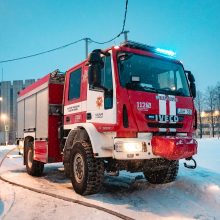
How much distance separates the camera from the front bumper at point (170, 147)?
19.9ft

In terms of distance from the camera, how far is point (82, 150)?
6895 mm

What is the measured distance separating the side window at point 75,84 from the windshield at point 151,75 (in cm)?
160

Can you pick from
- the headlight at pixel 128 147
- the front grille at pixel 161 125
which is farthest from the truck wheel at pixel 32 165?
the front grille at pixel 161 125

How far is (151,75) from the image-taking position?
6941 millimetres

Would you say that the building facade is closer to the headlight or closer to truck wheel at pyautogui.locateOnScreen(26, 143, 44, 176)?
truck wheel at pyautogui.locateOnScreen(26, 143, 44, 176)

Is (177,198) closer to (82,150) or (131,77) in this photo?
(82,150)

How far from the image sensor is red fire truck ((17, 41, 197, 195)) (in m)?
6.22

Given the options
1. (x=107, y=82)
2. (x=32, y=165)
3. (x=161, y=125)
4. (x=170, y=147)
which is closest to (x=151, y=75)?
(x=107, y=82)

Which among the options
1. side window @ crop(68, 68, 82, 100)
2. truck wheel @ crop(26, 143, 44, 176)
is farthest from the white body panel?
truck wheel @ crop(26, 143, 44, 176)

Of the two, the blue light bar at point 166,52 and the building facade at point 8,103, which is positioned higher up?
the building facade at point 8,103

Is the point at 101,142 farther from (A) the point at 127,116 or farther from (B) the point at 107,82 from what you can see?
(B) the point at 107,82

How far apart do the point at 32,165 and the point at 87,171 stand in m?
3.93

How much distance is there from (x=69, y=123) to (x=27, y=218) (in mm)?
3215

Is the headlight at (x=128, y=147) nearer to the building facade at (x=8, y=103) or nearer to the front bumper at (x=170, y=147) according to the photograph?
the front bumper at (x=170, y=147)
